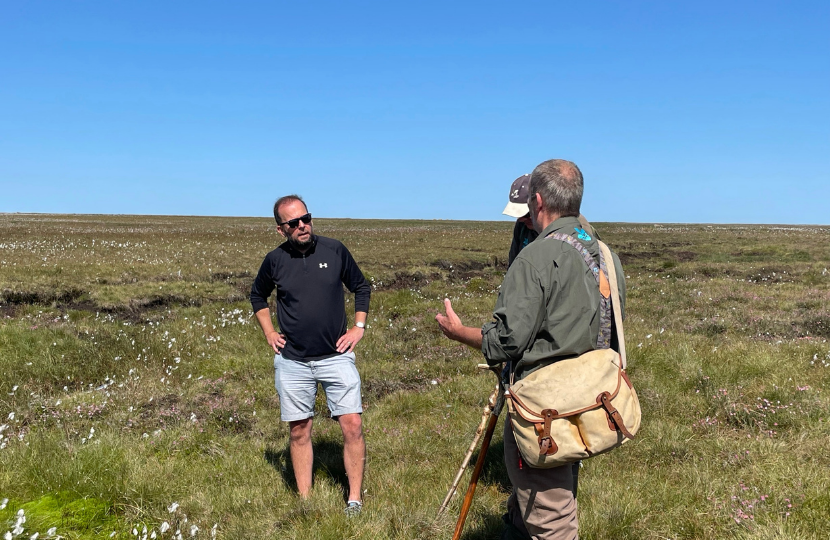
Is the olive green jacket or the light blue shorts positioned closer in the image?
the olive green jacket

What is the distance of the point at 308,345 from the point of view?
502cm

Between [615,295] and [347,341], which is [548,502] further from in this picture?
[347,341]

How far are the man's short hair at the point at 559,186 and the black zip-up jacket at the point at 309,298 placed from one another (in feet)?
8.24

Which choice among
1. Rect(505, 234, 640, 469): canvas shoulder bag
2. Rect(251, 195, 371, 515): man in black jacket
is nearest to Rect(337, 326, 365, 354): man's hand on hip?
Rect(251, 195, 371, 515): man in black jacket

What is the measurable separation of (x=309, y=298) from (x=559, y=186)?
2.82 m

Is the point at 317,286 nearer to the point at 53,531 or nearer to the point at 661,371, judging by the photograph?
the point at 53,531

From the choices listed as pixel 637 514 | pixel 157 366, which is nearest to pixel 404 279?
pixel 157 366

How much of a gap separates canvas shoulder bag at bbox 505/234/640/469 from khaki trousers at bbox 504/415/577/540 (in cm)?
28

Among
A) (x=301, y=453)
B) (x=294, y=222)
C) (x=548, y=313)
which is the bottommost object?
(x=301, y=453)

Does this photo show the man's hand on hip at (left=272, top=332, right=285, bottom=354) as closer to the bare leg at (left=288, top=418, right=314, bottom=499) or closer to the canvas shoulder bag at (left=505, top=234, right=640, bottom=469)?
the bare leg at (left=288, top=418, right=314, bottom=499)

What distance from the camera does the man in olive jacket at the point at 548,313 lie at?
3.05m

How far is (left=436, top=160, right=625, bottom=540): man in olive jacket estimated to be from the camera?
3.05m

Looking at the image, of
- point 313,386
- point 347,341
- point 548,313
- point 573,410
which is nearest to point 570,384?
point 573,410

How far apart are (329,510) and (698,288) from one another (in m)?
17.5
